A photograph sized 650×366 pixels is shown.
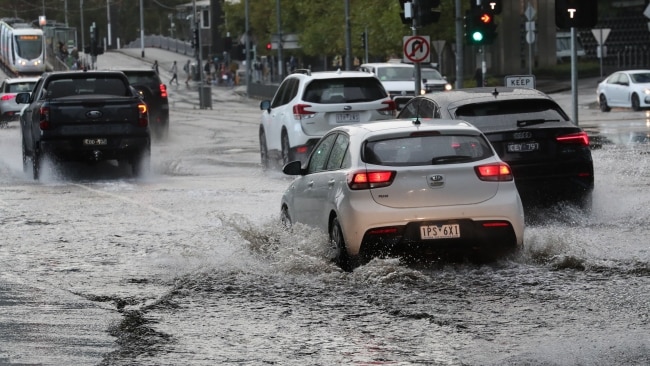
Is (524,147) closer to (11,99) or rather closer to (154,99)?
(154,99)

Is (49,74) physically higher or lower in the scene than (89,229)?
higher

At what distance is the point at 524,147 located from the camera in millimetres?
17203

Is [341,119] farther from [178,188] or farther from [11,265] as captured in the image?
[11,265]

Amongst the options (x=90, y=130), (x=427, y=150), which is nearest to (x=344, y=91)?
(x=90, y=130)

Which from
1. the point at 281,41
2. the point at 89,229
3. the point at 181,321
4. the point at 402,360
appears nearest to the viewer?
the point at 402,360

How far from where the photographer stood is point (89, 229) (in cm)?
1717

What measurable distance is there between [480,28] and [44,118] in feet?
46.0

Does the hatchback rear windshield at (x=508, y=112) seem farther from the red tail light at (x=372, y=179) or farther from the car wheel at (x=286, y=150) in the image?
the car wheel at (x=286, y=150)

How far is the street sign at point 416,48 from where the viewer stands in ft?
104

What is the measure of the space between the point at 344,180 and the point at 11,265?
3.31m

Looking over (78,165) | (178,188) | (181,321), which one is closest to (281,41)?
(78,165)

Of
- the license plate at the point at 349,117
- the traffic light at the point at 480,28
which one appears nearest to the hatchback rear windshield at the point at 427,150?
the license plate at the point at 349,117

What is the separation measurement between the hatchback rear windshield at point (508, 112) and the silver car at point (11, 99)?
3065 cm

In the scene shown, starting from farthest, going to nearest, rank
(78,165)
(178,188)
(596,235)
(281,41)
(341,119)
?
(281,41)
(78,165)
(341,119)
(178,188)
(596,235)
